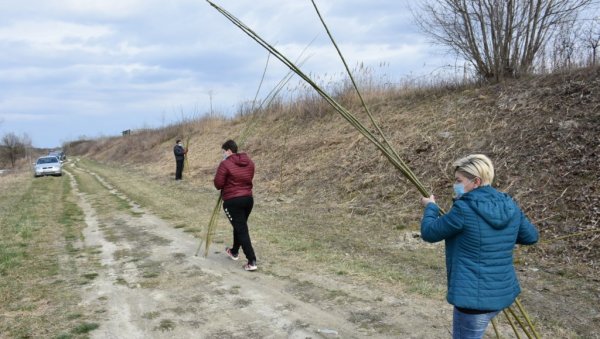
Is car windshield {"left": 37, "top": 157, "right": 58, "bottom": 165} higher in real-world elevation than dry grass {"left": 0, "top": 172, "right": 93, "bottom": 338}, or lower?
higher

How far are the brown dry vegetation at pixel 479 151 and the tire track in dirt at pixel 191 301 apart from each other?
2.18 metres

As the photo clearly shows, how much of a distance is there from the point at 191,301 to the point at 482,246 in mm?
3753

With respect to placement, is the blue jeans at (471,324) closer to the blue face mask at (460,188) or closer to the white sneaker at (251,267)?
the blue face mask at (460,188)

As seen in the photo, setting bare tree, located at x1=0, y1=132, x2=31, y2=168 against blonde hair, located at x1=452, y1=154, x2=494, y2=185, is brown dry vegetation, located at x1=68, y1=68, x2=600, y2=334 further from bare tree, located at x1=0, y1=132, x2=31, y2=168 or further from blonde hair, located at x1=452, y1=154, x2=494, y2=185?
bare tree, located at x1=0, y1=132, x2=31, y2=168

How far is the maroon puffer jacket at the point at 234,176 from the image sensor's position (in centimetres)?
671

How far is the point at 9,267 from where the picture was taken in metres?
7.17

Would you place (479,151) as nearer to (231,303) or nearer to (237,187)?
(237,187)

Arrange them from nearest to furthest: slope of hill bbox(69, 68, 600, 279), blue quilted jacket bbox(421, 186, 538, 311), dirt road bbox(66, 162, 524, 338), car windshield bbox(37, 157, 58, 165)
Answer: blue quilted jacket bbox(421, 186, 538, 311)
dirt road bbox(66, 162, 524, 338)
slope of hill bbox(69, 68, 600, 279)
car windshield bbox(37, 157, 58, 165)

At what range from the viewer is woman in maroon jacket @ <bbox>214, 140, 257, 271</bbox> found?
6.73m

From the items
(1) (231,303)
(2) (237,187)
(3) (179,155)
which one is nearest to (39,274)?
(2) (237,187)

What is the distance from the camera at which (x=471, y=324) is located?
2.97 m

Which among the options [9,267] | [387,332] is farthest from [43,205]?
[387,332]

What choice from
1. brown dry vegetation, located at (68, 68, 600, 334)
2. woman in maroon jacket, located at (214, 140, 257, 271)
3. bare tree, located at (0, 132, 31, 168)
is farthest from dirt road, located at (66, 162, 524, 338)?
bare tree, located at (0, 132, 31, 168)

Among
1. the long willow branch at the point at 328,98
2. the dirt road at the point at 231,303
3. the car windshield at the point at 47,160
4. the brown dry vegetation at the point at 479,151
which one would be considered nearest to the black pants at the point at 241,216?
the dirt road at the point at 231,303
